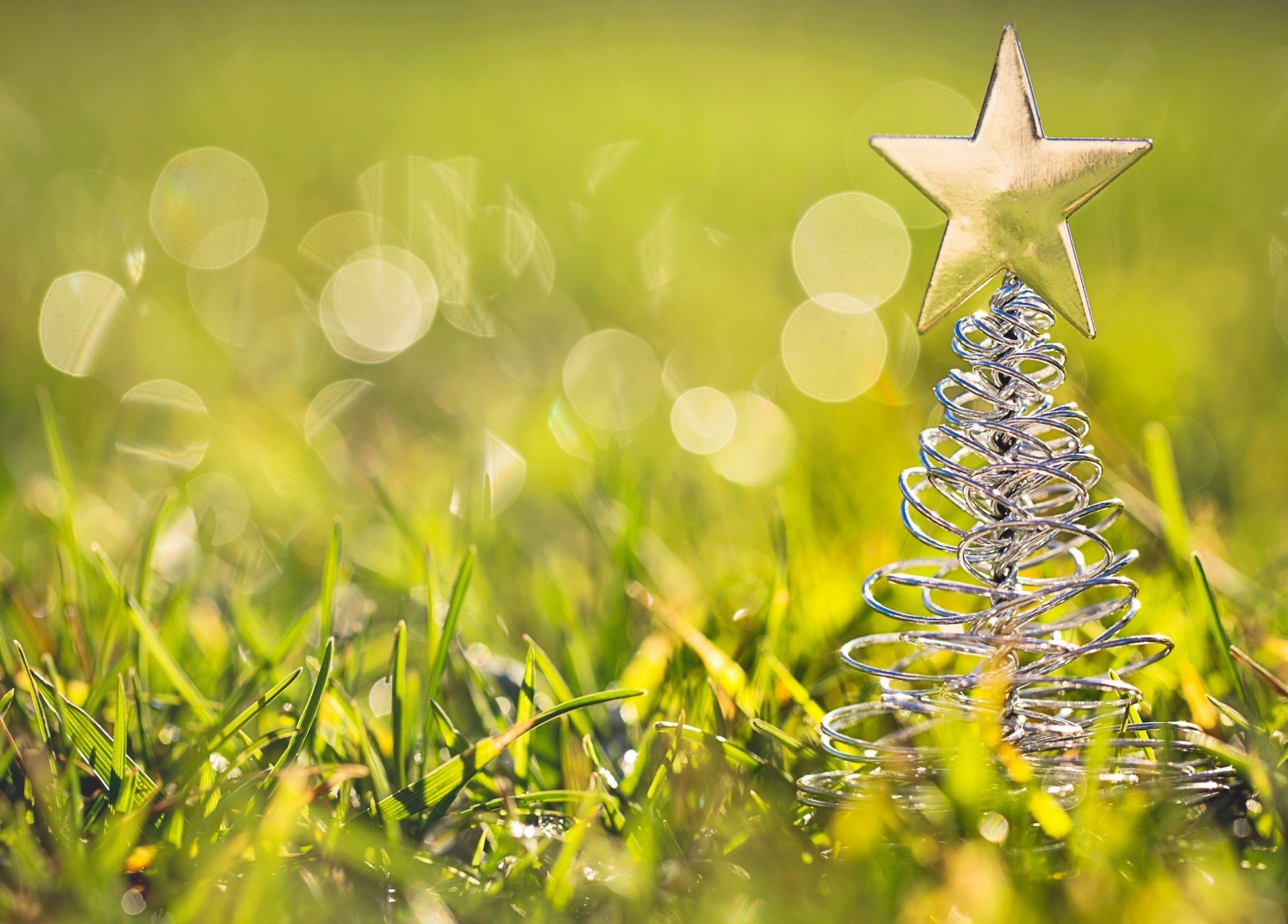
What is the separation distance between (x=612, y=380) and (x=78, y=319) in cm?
138

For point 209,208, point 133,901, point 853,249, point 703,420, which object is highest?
point 209,208

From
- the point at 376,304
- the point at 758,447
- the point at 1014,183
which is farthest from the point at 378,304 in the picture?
the point at 1014,183

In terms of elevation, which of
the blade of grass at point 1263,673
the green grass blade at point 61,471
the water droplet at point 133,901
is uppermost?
the green grass blade at point 61,471

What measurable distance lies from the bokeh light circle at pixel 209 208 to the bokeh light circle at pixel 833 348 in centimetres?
178

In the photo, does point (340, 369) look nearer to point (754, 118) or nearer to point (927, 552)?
point (927, 552)

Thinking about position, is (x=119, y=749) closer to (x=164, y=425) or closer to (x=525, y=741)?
(x=525, y=741)

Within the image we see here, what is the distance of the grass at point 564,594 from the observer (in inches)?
36.9

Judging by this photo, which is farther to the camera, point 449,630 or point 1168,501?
point 1168,501

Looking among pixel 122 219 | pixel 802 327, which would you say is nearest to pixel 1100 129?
pixel 802 327

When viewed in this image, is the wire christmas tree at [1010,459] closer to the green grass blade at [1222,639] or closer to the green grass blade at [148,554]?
the green grass blade at [1222,639]

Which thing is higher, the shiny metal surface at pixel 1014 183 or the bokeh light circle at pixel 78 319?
the shiny metal surface at pixel 1014 183

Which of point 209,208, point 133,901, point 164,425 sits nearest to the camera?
point 133,901

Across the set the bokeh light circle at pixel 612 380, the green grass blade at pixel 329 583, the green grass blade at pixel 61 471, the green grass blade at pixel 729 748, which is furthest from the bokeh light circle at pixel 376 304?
the green grass blade at pixel 729 748

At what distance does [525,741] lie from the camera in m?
1.08
